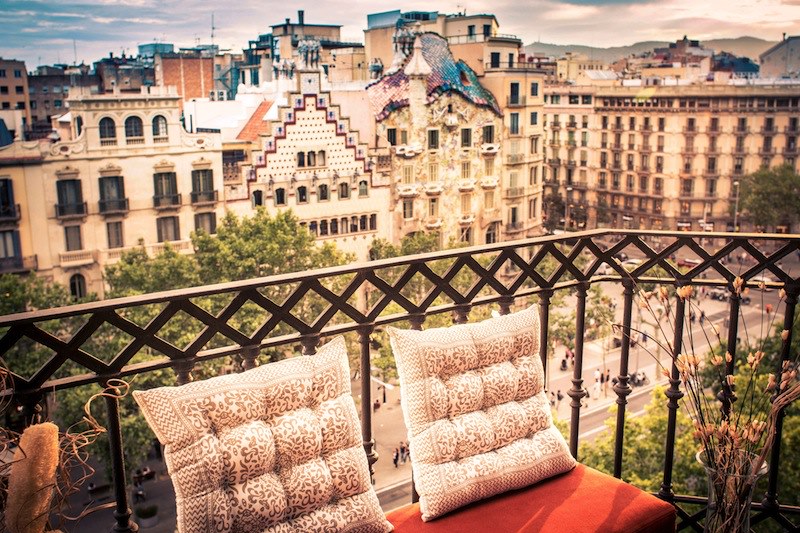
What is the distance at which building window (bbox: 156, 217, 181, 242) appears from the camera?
1866cm

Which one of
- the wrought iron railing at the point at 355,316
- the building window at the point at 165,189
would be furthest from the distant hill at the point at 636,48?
the wrought iron railing at the point at 355,316

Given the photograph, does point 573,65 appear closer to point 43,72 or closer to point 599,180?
point 599,180

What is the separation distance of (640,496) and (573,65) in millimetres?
42226

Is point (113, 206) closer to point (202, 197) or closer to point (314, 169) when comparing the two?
point (202, 197)

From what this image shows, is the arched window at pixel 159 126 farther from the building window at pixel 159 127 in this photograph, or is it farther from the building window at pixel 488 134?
the building window at pixel 488 134

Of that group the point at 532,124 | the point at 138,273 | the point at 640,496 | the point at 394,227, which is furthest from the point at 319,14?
the point at 640,496

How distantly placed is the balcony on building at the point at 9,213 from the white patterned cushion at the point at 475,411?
16595 mm

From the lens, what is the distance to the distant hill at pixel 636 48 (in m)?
45.3

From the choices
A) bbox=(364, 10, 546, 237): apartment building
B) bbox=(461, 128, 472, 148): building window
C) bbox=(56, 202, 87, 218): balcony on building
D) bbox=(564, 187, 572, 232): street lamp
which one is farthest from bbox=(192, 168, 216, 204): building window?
bbox=(564, 187, 572, 232): street lamp

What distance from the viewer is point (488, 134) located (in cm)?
2489

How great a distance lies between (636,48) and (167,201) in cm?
3673

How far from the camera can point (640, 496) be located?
278cm

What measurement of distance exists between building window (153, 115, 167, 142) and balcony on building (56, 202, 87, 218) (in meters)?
2.30

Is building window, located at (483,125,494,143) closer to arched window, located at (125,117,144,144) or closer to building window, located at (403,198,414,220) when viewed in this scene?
building window, located at (403,198,414,220)
